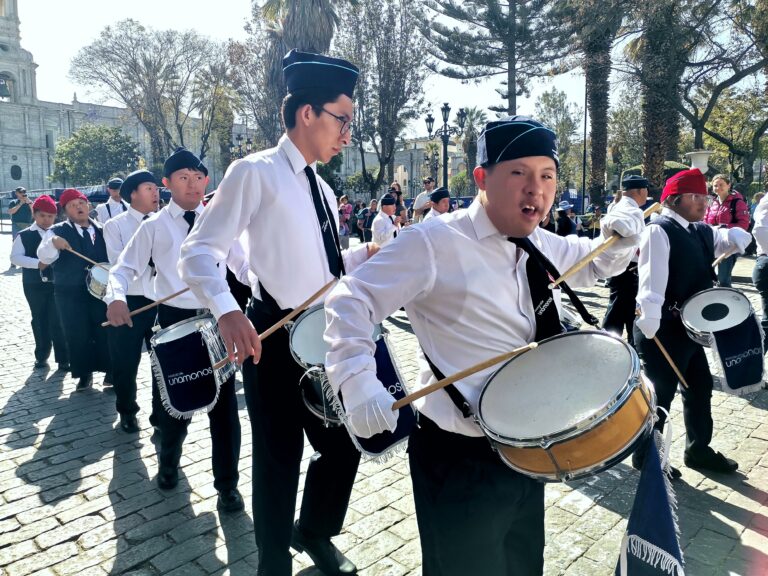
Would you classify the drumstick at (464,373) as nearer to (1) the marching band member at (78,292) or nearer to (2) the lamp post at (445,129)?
→ (1) the marching band member at (78,292)

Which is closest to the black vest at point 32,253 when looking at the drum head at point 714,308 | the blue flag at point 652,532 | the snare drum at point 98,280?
the snare drum at point 98,280

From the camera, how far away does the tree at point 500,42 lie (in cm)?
3052

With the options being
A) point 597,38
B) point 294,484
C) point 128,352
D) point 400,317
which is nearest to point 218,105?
point 597,38

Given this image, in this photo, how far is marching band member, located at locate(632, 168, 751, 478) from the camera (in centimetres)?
424

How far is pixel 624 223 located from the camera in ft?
7.84

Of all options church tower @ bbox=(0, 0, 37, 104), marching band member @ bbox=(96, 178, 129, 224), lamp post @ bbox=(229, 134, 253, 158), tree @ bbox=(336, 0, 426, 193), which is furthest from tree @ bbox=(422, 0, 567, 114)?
church tower @ bbox=(0, 0, 37, 104)

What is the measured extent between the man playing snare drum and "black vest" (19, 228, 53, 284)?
22.9 ft

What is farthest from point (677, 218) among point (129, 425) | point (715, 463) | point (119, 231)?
point (119, 231)

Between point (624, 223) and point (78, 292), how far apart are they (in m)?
6.19

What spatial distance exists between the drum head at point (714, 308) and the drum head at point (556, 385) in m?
2.57

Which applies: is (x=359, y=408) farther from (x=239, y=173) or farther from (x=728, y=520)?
(x=728, y=520)

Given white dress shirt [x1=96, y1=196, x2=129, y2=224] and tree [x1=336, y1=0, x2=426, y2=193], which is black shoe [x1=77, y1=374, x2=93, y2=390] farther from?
tree [x1=336, y1=0, x2=426, y2=193]

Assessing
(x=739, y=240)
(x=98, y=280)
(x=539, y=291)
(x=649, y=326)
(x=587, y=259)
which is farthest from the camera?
(x=98, y=280)

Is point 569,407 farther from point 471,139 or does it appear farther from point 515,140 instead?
point 471,139
